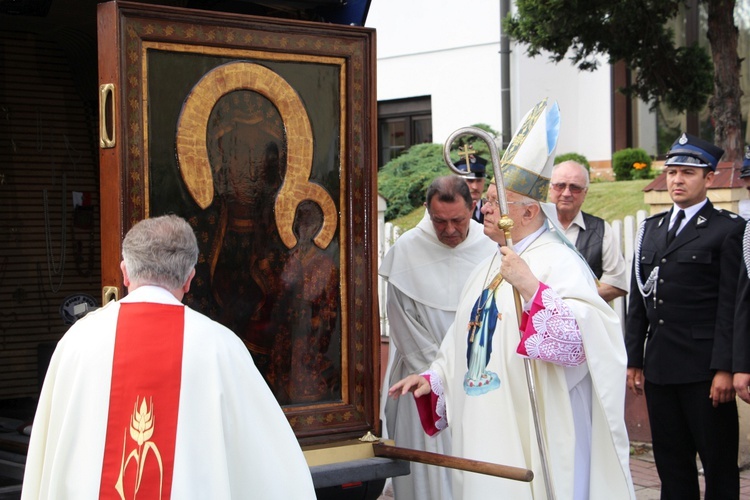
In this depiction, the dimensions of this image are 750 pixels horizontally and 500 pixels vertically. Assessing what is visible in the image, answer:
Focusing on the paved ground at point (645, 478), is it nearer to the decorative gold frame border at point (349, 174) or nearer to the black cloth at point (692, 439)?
the black cloth at point (692, 439)

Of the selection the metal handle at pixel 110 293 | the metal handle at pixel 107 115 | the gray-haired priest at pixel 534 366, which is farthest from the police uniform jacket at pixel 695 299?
the metal handle at pixel 107 115

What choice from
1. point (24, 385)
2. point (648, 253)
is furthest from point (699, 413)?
point (24, 385)

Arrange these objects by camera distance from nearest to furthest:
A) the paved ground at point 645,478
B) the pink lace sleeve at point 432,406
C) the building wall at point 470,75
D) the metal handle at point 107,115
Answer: the metal handle at point 107,115
the pink lace sleeve at point 432,406
the paved ground at point 645,478
the building wall at point 470,75

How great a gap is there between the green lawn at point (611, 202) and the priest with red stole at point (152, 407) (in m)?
9.00

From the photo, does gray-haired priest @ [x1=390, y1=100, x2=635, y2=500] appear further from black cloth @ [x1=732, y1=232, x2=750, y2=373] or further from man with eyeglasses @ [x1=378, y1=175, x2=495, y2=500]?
black cloth @ [x1=732, y1=232, x2=750, y2=373]

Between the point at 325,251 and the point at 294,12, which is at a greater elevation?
the point at 294,12

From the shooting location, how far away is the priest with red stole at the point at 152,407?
3084mm

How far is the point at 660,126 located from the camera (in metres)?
15.9

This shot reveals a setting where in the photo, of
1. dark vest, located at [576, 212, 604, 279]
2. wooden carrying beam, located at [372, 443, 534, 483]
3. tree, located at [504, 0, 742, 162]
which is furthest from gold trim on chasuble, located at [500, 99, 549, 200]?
tree, located at [504, 0, 742, 162]

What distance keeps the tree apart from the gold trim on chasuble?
6.42 metres

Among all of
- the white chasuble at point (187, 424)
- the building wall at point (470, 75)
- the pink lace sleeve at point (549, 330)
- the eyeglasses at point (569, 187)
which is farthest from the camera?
the building wall at point (470, 75)

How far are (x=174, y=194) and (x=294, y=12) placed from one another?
3.77 ft

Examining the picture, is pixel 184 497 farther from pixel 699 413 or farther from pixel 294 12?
pixel 699 413

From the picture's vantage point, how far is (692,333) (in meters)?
5.20
